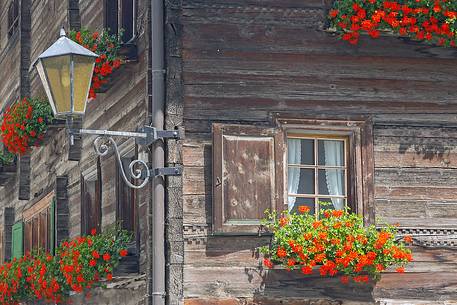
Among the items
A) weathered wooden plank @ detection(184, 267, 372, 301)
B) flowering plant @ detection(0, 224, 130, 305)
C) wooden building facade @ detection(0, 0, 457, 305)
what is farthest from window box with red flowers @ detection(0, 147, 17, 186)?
weathered wooden plank @ detection(184, 267, 372, 301)

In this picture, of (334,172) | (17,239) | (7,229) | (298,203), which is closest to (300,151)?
(334,172)

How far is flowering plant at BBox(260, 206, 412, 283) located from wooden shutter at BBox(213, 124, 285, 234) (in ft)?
0.65

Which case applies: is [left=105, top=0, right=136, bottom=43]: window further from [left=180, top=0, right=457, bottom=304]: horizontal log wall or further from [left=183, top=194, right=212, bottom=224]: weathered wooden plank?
[left=183, top=194, right=212, bottom=224]: weathered wooden plank

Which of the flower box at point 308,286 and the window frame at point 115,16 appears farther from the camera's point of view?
the window frame at point 115,16

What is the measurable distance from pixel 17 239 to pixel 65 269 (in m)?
6.04

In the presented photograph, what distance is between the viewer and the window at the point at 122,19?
14.8m

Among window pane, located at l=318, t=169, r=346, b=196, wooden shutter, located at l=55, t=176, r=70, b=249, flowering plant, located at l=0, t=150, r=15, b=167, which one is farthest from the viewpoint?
flowering plant, located at l=0, t=150, r=15, b=167

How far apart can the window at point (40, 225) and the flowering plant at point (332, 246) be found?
4.70m

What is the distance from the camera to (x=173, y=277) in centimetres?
1314

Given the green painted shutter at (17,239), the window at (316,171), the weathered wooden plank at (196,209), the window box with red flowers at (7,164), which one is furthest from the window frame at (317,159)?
the window box with red flowers at (7,164)

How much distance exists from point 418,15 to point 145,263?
385 centimetres

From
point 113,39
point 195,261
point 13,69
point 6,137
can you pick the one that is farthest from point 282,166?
point 13,69

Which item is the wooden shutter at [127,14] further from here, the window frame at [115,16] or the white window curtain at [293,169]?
the white window curtain at [293,169]

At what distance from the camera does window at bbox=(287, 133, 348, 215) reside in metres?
14.0
